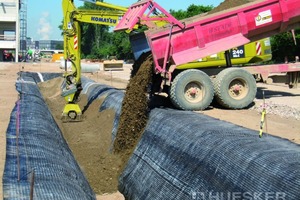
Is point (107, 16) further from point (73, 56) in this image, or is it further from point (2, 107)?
point (2, 107)

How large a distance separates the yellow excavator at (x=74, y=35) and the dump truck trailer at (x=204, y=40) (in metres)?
Result: 1.62

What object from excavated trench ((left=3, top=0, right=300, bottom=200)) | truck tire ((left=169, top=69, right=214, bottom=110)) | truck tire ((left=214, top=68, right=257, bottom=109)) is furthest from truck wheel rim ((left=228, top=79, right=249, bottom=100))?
excavated trench ((left=3, top=0, right=300, bottom=200))

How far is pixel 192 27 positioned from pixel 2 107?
6824 mm

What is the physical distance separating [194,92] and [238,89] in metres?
1.48

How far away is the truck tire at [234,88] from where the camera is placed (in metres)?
10.8

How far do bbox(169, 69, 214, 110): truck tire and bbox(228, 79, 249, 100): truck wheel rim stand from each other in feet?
2.63

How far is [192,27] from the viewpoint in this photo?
981cm

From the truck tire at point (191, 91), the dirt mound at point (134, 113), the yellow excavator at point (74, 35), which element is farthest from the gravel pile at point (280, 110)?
the yellow excavator at point (74, 35)

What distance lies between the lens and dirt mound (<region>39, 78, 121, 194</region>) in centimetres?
804

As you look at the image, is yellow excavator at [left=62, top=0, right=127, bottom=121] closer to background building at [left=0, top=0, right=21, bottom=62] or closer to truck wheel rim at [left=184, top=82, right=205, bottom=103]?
truck wheel rim at [left=184, top=82, right=205, bottom=103]

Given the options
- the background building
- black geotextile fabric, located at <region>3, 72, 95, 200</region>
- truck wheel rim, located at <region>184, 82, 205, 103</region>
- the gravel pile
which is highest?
the background building

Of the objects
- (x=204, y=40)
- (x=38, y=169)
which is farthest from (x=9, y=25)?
(x=38, y=169)

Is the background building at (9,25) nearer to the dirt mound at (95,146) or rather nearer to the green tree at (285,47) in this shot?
the green tree at (285,47)

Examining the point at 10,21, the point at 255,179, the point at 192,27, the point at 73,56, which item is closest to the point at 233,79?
the point at 192,27
